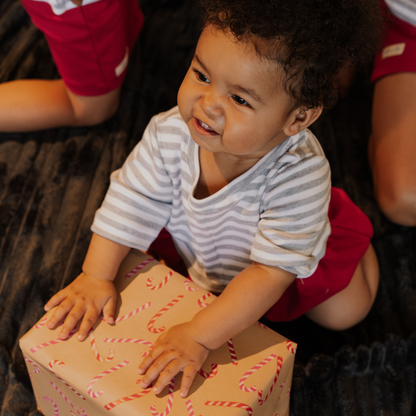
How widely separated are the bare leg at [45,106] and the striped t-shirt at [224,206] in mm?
394

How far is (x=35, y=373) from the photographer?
0.65m

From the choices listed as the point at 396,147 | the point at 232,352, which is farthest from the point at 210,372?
the point at 396,147

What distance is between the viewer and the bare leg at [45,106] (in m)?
1.10

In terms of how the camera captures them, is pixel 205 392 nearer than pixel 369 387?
Yes

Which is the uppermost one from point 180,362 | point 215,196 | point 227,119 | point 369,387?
point 227,119

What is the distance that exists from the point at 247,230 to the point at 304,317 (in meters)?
0.29

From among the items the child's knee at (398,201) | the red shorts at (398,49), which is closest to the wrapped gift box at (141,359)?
the child's knee at (398,201)

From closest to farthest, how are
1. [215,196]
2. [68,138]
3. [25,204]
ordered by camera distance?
[215,196] → [25,204] → [68,138]

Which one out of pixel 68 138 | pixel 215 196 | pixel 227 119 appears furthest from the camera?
pixel 68 138

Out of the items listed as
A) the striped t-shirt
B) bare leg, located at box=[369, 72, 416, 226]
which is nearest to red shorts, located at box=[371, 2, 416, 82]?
bare leg, located at box=[369, 72, 416, 226]

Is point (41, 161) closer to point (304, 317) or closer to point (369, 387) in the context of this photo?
point (304, 317)

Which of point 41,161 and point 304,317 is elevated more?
point 41,161

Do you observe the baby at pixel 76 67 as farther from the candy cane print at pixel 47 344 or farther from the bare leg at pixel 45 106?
the candy cane print at pixel 47 344

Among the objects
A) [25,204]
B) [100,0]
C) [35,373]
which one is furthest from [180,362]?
[100,0]
